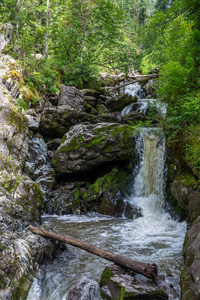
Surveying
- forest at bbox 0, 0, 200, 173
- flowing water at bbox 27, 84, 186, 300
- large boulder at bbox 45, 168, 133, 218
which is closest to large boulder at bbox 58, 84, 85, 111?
forest at bbox 0, 0, 200, 173

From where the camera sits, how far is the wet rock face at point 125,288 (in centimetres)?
353

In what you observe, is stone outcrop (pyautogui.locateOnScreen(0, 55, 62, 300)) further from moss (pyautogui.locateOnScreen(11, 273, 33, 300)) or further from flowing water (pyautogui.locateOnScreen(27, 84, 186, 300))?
flowing water (pyautogui.locateOnScreen(27, 84, 186, 300))

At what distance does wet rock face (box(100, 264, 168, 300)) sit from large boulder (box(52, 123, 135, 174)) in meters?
6.31

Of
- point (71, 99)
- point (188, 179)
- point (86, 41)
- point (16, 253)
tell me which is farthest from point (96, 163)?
point (86, 41)

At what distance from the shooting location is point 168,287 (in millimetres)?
3938

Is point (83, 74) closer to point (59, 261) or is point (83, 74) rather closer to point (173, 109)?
point (173, 109)

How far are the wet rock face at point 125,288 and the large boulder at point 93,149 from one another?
6.31 m

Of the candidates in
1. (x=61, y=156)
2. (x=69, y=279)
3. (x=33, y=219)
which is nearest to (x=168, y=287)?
(x=69, y=279)

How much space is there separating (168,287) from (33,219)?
4.55m

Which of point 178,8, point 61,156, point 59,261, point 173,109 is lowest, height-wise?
point 59,261

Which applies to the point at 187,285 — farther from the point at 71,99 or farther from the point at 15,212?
the point at 71,99

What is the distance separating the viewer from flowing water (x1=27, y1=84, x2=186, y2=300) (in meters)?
4.34

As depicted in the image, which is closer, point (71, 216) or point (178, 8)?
point (178, 8)

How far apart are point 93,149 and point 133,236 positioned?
4.45 m
